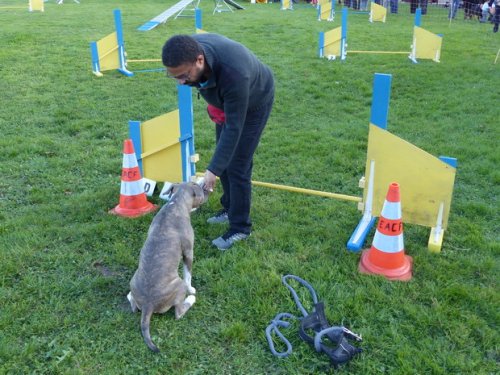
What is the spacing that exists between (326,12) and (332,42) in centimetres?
809

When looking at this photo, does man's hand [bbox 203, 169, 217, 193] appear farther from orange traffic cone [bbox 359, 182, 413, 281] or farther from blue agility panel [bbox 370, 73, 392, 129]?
blue agility panel [bbox 370, 73, 392, 129]

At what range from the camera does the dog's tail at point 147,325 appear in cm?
295

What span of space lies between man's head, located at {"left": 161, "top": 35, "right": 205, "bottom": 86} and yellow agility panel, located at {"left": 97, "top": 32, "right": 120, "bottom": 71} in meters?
7.62

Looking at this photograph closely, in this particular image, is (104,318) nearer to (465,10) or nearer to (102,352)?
(102,352)

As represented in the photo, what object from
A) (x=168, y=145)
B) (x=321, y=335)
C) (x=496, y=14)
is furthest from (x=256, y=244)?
(x=496, y=14)

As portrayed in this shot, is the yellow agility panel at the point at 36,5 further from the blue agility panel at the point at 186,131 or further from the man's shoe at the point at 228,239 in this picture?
the man's shoe at the point at 228,239

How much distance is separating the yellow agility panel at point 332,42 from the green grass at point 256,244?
2285mm

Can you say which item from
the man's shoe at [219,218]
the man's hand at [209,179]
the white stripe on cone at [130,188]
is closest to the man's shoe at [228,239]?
the man's shoe at [219,218]

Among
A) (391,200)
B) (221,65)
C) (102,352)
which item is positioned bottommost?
(102,352)

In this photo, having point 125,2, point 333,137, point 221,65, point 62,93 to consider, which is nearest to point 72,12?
point 125,2

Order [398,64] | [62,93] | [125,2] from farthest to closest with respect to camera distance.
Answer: [125,2], [398,64], [62,93]

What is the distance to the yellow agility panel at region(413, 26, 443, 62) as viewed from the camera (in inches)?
435

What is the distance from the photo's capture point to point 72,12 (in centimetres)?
1952

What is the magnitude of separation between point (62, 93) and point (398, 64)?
23.8 ft
